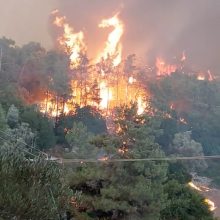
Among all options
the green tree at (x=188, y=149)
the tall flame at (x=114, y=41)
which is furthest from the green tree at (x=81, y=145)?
the tall flame at (x=114, y=41)

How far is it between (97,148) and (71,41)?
58.9 meters

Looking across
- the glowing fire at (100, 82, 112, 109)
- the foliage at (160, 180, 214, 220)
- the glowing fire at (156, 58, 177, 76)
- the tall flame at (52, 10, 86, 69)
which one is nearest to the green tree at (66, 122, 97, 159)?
the foliage at (160, 180, 214, 220)

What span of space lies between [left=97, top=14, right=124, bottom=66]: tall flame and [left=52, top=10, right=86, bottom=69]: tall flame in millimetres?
5327

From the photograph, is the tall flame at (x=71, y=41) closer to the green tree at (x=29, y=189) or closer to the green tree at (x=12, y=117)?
the green tree at (x=12, y=117)

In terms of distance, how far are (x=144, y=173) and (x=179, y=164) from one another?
946 inches

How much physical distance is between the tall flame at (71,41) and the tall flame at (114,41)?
5.33 m

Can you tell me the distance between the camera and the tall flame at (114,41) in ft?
301

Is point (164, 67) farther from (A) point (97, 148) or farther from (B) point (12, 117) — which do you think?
(A) point (97, 148)

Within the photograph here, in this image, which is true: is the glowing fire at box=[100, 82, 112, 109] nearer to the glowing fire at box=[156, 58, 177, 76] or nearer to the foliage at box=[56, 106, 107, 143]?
the foliage at box=[56, 106, 107, 143]

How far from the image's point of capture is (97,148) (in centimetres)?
2738

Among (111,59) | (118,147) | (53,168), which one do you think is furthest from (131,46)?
(53,168)

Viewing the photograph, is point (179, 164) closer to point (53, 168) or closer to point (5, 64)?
point (5, 64)

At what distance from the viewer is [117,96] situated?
260 feet

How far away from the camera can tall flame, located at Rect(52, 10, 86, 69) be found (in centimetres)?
7722
